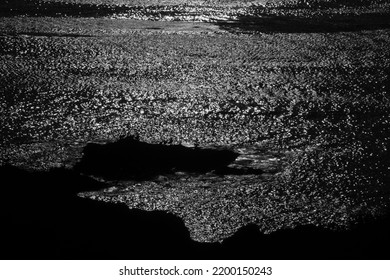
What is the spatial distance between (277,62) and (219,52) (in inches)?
21.8

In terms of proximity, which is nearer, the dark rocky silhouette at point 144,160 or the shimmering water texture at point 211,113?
the shimmering water texture at point 211,113

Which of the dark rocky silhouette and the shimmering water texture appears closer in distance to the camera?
the shimmering water texture

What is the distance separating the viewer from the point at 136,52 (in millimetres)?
5203

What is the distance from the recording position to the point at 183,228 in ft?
8.94

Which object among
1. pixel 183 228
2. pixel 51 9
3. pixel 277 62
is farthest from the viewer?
pixel 51 9

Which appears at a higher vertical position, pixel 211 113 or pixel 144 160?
pixel 211 113

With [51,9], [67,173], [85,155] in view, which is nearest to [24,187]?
[67,173]

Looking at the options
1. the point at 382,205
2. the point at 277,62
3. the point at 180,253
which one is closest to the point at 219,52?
the point at 277,62

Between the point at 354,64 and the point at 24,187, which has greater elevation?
the point at 354,64

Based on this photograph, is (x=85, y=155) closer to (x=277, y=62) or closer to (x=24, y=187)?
(x=24, y=187)

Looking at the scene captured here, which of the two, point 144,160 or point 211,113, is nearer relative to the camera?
point 144,160

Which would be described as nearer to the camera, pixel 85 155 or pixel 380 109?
pixel 85 155

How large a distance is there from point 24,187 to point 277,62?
2.68 m

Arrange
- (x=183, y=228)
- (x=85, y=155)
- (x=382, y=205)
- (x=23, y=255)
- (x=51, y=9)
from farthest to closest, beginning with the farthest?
(x=51, y=9)
(x=85, y=155)
(x=382, y=205)
(x=183, y=228)
(x=23, y=255)
